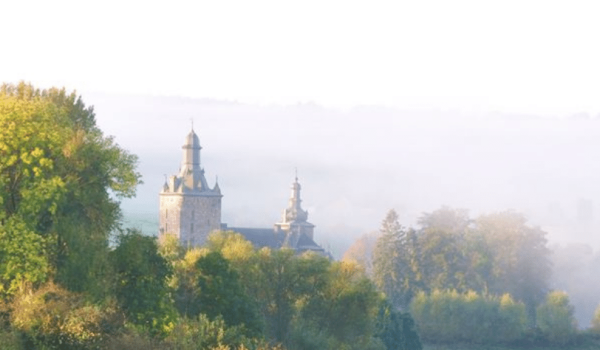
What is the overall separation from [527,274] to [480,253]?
16.6 ft

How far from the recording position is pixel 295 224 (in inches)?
7525

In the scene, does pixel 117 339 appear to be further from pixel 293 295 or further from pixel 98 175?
pixel 293 295

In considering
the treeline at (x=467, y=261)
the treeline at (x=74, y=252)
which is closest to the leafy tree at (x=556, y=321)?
the treeline at (x=467, y=261)

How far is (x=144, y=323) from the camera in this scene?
51188mm

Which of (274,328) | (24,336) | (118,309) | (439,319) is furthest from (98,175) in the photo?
(439,319)

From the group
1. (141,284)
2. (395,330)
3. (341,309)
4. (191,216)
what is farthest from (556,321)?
(141,284)

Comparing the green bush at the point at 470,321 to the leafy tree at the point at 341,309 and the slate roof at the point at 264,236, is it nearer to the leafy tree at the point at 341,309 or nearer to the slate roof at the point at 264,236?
the leafy tree at the point at 341,309

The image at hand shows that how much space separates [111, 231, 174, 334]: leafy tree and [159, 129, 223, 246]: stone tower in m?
122

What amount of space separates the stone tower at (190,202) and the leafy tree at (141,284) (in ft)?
401

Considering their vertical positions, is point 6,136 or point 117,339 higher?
point 6,136

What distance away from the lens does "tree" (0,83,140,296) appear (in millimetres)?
48844

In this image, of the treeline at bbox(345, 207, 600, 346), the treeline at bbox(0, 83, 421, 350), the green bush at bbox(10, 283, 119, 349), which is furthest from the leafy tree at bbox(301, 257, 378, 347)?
the treeline at bbox(345, 207, 600, 346)

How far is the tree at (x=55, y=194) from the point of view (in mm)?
48844

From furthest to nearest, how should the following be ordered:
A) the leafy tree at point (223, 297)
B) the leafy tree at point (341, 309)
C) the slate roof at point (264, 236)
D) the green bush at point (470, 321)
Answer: the slate roof at point (264, 236), the green bush at point (470, 321), the leafy tree at point (341, 309), the leafy tree at point (223, 297)
